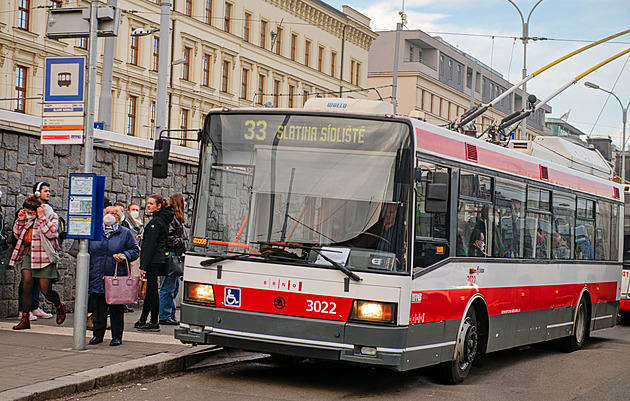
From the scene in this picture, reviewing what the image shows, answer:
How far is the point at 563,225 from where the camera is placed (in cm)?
1398

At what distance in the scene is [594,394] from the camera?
10.1 metres

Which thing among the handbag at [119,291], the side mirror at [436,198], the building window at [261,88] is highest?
the building window at [261,88]

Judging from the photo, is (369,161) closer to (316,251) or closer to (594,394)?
(316,251)

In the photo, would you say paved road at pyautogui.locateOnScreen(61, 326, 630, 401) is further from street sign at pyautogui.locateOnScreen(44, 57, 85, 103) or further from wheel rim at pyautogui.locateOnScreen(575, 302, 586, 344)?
street sign at pyautogui.locateOnScreen(44, 57, 85, 103)

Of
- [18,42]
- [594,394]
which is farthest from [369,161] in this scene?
[18,42]

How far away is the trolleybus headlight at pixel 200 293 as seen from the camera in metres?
9.53

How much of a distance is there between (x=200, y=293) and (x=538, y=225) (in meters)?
5.19

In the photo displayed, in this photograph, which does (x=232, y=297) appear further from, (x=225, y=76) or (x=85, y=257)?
(x=225, y=76)

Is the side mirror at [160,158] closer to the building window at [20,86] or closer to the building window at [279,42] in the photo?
the building window at [20,86]

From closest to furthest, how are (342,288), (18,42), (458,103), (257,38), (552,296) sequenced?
(342,288)
(552,296)
(18,42)
(257,38)
(458,103)

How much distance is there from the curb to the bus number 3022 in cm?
171

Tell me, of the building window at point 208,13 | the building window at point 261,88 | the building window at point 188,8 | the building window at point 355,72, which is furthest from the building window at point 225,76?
the building window at point 355,72

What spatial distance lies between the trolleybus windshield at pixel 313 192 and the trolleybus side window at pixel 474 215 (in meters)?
1.48

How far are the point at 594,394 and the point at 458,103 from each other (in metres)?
78.2
